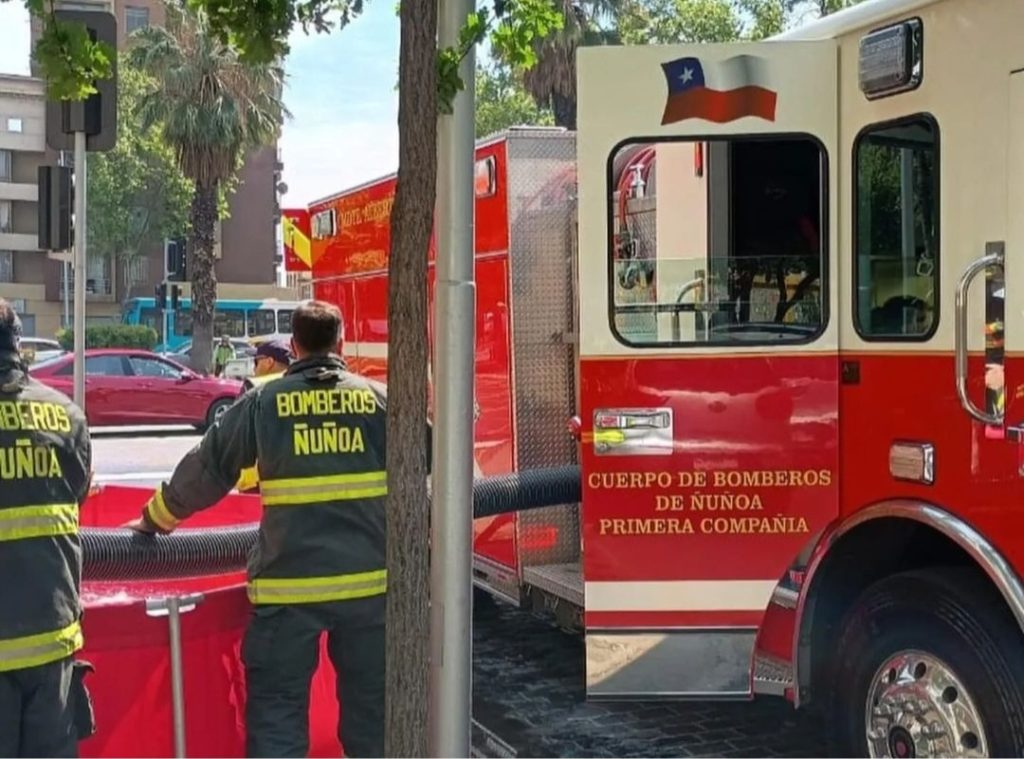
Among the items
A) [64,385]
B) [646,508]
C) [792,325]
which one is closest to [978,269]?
[792,325]

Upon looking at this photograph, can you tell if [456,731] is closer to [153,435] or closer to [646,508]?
[646,508]

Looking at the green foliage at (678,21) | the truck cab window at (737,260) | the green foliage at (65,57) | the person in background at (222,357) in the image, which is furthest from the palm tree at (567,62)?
the green foliage at (65,57)

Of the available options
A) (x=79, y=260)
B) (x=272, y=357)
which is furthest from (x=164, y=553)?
(x=79, y=260)

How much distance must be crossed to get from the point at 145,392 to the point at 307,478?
16.5 metres

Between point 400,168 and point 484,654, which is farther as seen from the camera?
point 484,654

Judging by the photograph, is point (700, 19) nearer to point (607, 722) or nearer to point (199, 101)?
point (199, 101)

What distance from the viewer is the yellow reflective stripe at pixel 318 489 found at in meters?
3.63

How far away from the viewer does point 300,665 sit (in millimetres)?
3592

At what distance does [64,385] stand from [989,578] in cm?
A: 1635

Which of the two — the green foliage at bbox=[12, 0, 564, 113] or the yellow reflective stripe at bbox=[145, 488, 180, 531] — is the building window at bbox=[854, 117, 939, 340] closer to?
the green foliage at bbox=[12, 0, 564, 113]

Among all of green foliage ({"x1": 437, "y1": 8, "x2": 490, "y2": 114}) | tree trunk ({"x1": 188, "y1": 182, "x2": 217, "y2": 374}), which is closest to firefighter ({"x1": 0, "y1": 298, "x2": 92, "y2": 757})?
green foliage ({"x1": 437, "y1": 8, "x2": 490, "y2": 114})

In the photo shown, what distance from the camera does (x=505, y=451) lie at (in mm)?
5902

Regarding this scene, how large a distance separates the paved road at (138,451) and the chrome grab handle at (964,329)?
408 inches

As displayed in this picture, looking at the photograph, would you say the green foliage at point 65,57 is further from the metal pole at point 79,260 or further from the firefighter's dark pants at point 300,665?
the metal pole at point 79,260
